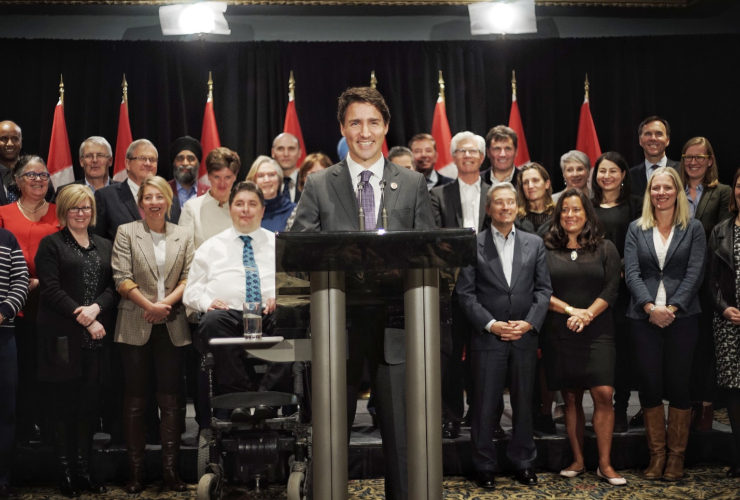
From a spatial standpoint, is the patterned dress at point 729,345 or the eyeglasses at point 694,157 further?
the eyeglasses at point 694,157

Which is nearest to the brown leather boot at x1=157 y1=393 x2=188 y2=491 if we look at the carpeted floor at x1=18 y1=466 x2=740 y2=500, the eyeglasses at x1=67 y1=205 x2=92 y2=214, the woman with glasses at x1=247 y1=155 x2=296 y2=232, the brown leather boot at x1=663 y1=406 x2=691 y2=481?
the carpeted floor at x1=18 y1=466 x2=740 y2=500

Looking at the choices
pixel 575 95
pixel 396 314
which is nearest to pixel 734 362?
pixel 396 314

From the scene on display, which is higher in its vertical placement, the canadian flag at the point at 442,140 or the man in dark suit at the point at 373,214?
the canadian flag at the point at 442,140

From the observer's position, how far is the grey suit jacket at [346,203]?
2184 mm

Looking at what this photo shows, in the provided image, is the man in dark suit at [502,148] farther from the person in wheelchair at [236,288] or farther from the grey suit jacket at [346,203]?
the grey suit jacket at [346,203]

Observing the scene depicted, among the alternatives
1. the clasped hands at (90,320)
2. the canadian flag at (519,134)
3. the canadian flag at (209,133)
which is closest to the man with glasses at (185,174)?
the canadian flag at (209,133)

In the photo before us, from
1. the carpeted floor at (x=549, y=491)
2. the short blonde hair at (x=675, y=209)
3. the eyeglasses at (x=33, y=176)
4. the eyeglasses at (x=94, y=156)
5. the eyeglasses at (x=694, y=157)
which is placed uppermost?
the eyeglasses at (x=94, y=156)

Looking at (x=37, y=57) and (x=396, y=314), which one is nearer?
(x=396, y=314)

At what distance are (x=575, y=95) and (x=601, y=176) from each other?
2.32 meters

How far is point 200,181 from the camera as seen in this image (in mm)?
5793

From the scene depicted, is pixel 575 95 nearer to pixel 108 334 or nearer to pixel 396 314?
pixel 108 334

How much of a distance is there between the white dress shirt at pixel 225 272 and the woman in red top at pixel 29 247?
88 centimetres

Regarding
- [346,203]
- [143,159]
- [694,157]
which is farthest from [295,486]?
[694,157]

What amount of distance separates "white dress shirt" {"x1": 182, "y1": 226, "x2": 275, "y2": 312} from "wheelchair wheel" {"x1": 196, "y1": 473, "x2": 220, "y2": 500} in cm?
87
